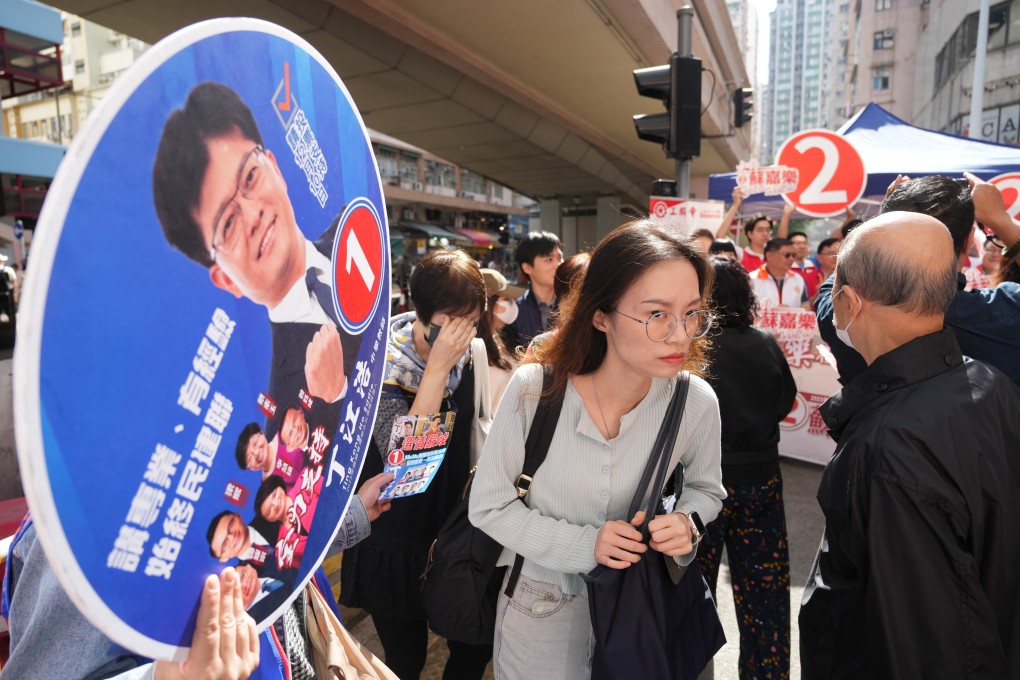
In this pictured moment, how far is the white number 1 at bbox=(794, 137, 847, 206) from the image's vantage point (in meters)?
5.25

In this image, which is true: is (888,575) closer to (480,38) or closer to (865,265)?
(865,265)

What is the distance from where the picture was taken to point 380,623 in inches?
76.4

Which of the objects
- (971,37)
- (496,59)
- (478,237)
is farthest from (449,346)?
(478,237)

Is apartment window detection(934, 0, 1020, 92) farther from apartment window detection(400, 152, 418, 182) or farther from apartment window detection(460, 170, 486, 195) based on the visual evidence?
apartment window detection(460, 170, 486, 195)

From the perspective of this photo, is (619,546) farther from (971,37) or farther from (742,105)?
(971,37)

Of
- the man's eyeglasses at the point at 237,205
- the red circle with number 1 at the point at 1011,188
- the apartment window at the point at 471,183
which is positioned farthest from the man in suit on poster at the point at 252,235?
the apartment window at the point at 471,183

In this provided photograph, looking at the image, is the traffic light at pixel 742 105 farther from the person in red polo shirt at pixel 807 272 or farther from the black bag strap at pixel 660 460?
the black bag strap at pixel 660 460

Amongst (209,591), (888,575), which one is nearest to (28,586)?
(209,591)

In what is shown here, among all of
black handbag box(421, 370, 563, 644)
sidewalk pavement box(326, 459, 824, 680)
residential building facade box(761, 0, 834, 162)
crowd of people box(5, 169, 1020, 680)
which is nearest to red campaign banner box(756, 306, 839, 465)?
sidewalk pavement box(326, 459, 824, 680)

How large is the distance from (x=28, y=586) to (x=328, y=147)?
2.28 feet

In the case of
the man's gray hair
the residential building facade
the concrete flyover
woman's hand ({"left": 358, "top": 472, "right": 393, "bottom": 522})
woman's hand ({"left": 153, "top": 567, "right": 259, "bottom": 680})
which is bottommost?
woman's hand ({"left": 358, "top": 472, "right": 393, "bottom": 522})

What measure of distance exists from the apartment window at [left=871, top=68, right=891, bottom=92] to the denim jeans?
45502 mm

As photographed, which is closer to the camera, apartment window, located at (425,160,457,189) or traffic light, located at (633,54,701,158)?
traffic light, located at (633,54,701,158)

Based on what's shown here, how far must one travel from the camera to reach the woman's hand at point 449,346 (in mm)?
1726
